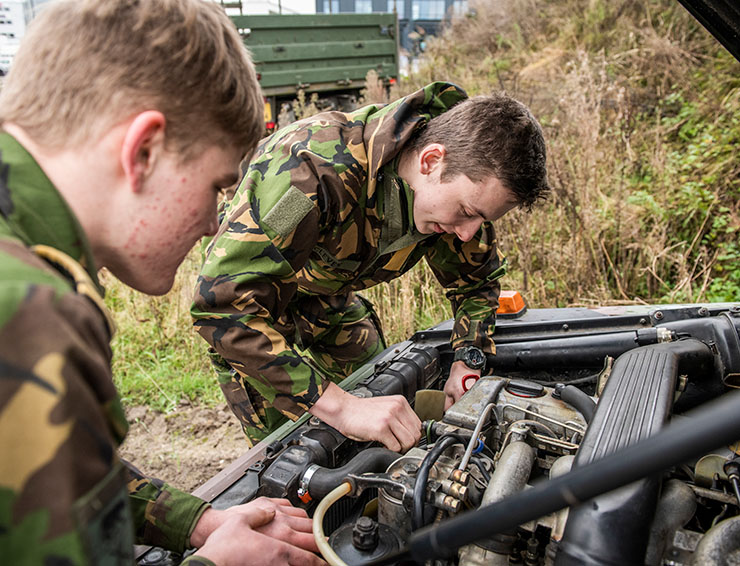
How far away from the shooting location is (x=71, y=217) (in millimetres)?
825

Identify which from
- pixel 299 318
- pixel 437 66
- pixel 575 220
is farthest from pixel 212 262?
pixel 437 66

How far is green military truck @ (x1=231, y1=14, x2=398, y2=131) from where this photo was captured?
8633 mm

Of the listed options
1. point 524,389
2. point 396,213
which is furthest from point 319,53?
point 524,389

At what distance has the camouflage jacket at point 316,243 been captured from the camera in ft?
5.90

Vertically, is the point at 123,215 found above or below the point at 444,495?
above

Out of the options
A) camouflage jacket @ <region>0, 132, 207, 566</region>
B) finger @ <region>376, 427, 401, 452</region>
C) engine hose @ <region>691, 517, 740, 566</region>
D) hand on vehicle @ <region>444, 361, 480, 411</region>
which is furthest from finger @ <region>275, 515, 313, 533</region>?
hand on vehicle @ <region>444, 361, 480, 411</region>

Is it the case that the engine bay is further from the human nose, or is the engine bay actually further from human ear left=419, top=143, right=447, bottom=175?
human ear left=419, top=143, right=447, bottom=175

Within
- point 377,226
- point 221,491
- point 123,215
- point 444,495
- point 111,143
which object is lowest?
point 221,491

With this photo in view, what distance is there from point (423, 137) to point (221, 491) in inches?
54.5

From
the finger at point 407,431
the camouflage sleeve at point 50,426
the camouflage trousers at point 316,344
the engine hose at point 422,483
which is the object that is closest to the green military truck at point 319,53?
the camouflage trousers at point 316,344

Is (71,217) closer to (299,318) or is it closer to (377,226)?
(377,226)

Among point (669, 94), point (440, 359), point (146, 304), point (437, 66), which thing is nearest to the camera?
point (440, 359)

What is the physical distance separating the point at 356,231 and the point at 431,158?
389 mm

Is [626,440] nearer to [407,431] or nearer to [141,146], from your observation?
[407,431]
